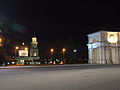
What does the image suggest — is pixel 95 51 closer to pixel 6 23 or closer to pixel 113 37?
pixel 113 37

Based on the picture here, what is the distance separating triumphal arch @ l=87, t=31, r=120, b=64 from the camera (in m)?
68.2

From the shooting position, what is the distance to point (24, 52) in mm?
64750

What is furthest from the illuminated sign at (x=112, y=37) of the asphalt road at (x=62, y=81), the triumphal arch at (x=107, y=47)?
the asphalt road at (x=62, y=81)

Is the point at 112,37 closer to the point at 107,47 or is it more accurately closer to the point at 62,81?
the point at 107,47

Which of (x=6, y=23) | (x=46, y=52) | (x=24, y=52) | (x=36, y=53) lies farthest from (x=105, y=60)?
(x=36, y=53)

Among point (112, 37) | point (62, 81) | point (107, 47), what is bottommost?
point (62, 81)

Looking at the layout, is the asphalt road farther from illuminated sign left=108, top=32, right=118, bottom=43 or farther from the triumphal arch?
illuminated sign left=108, top=32, right=118, bottom=43

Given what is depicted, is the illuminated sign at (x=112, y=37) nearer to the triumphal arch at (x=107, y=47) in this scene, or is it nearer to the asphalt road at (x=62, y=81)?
the triumphal arch at (x=107, y=47)

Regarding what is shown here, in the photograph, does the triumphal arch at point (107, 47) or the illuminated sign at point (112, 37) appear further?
the illuminated sign at point (112, 37)

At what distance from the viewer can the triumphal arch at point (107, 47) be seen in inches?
2685

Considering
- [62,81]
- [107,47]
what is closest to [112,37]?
[107,47]

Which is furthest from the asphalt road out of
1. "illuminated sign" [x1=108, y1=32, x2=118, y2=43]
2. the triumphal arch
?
"illuminated sign" [x1=108, y1=32, x2=118, y2=43]

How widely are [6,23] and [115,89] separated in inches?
2005

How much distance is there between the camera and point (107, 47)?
69312 millimetres
